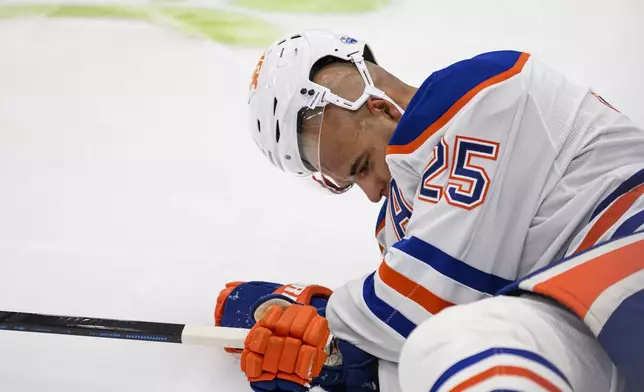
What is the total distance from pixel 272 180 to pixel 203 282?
322 mm

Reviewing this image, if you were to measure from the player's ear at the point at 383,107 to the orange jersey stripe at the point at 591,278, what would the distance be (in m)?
0.42

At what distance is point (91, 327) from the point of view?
3.50 ft

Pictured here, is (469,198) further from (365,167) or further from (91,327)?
(91,327)

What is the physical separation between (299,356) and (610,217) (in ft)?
1.35

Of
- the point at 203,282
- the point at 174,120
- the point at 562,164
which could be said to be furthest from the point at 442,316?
the point at 174,120

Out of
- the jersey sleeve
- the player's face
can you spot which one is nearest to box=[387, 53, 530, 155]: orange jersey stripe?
the jersey sleeve

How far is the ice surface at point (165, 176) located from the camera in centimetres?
118

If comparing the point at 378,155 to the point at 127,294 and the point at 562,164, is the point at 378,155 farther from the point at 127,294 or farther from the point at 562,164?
the point at 127,294

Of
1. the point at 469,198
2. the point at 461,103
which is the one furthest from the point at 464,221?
the point at 461,103

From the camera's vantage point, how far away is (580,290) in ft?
2.03

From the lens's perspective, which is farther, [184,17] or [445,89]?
[184,17]

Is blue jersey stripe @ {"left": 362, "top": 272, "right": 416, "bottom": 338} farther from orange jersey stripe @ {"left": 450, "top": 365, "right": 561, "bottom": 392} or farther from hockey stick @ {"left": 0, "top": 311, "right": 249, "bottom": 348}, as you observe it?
orange jersey stripe @ {"left": 450, "top": 365, "right": 561, "bottom": 392}

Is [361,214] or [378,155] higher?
[378,155]

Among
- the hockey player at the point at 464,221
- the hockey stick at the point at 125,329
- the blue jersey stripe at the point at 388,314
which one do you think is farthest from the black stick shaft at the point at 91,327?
the blue jersey stripe at the point at 388,314
